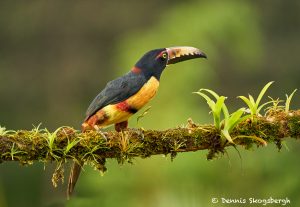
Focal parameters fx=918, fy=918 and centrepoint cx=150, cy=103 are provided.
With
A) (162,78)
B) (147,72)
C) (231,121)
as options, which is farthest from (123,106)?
(162,78)

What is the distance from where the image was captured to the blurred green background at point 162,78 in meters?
7.54

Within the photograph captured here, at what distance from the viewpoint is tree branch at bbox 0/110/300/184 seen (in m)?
3.41

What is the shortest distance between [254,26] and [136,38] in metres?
1.52

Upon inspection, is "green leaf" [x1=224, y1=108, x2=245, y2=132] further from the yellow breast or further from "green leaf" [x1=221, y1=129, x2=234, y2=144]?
the yellow breast

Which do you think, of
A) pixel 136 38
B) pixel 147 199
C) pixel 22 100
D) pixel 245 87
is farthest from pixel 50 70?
pixel 147 199

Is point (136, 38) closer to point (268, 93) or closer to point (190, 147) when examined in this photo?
point (268, 93)

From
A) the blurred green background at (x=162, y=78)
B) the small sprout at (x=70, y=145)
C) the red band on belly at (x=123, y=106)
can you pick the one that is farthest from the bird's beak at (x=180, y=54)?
the blurred green background at (x=162, y=78)

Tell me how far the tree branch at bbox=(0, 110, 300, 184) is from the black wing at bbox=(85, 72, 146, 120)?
0.20m

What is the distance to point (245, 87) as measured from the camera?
1189 cm

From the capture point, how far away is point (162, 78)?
847 centimetres

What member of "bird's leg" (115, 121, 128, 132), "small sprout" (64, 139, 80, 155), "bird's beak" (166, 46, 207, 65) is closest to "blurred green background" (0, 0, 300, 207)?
"bird's leg" (115, 121, 128, 132)

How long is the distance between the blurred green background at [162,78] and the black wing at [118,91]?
8.09 ft

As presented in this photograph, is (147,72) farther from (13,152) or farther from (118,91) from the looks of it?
(13,152)

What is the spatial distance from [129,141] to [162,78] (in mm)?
5060
